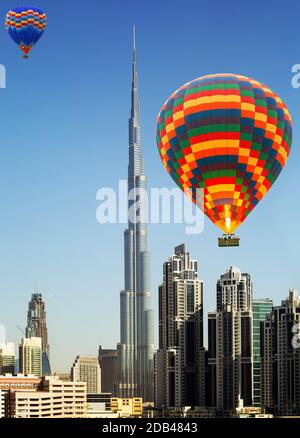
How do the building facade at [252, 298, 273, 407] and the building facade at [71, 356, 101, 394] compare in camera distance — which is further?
the building facade at [71, 356, 101, 394]

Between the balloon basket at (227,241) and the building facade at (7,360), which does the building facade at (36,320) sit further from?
the balloon basket at (227,241)

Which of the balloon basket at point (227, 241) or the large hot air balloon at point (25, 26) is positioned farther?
the large hot air balloon at point (25, 26)

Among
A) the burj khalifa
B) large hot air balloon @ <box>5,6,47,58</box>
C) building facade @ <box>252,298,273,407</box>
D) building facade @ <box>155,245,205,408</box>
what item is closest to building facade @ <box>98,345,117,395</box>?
the burj khalifa

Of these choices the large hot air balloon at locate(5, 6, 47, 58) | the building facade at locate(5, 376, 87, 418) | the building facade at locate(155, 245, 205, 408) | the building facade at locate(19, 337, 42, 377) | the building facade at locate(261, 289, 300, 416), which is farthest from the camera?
the building facade at locate(19, 337, 42, 377)

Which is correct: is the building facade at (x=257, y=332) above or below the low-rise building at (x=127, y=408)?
above

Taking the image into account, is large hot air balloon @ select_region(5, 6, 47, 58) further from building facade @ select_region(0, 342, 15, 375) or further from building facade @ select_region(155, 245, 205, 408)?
building facade @ select_region(0, 342, 15, 375)

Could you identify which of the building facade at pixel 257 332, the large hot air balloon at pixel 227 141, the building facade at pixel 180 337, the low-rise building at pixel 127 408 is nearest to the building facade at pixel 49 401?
the low-rise building at pixel 127 408
